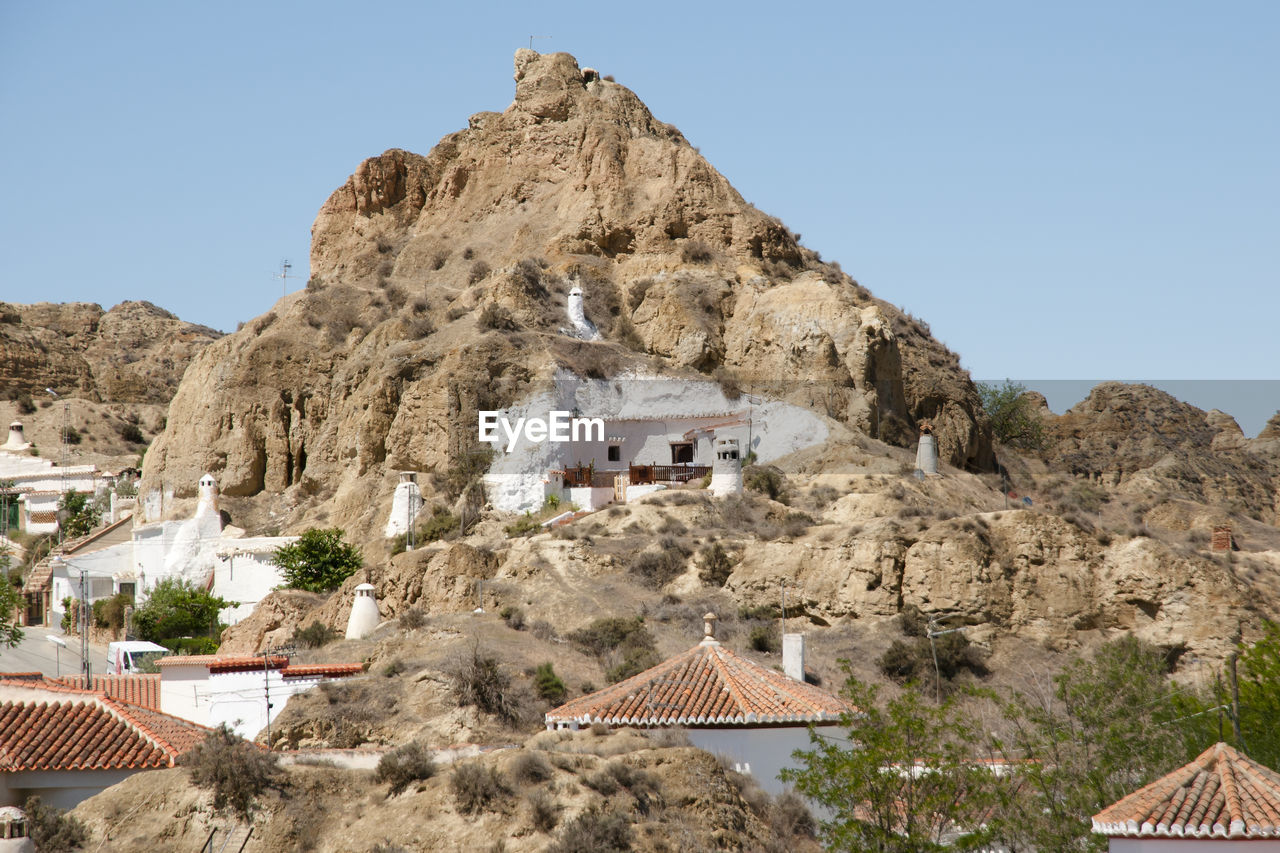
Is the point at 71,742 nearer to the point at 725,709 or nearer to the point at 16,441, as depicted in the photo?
the point at 725,709

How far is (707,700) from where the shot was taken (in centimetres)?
2314

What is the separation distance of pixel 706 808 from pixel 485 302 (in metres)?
36.1

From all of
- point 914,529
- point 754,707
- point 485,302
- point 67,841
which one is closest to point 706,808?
point 754,707

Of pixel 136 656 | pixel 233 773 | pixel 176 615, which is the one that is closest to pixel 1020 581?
pixel 233 773

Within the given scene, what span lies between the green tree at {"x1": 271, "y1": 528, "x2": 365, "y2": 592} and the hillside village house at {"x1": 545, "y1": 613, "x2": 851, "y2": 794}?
20716 millimetres

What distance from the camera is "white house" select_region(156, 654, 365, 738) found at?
29641 millimetres

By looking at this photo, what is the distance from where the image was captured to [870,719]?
19.8 m

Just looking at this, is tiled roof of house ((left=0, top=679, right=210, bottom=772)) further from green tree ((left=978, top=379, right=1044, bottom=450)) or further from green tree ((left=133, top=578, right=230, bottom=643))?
green tree ((left=978, top=379, right=1044, bottom=450))

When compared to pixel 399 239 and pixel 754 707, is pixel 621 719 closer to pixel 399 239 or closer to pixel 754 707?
pixel 754 707

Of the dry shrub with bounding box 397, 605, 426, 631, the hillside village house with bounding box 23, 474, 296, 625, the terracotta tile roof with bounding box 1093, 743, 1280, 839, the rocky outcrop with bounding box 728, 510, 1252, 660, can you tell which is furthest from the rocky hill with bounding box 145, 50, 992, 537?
the terracotta tile roof with bounding box 1093, 743, 1280, 839

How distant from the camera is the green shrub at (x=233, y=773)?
18.8 m

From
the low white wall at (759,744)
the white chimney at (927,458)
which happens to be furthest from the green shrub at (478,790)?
the white chimney at (927,458)

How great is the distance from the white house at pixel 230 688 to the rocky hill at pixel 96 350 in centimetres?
6218

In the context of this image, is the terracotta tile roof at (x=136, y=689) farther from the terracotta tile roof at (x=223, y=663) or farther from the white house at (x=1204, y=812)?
the white house at (x=1204, y=812)
